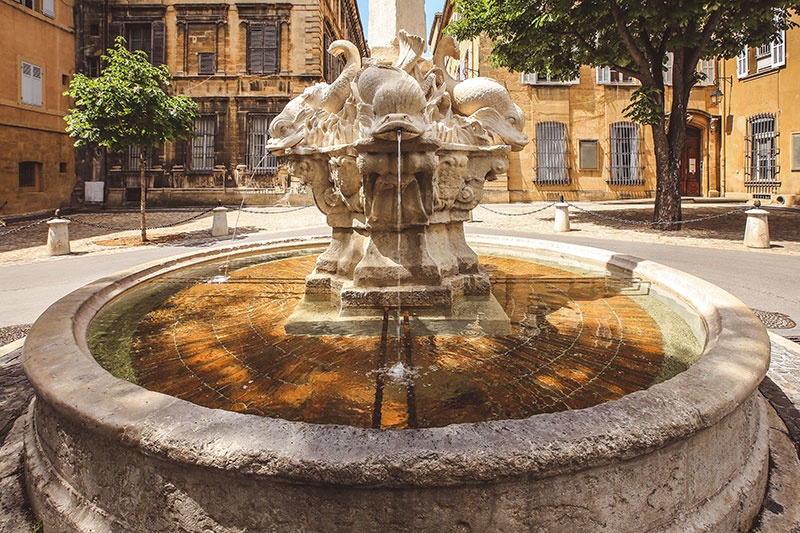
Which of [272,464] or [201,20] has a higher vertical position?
[201,20]

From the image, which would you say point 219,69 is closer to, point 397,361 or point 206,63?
point 206,63

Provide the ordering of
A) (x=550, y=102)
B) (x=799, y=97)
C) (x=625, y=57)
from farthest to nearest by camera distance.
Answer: (x=550, y=102) → (x=799, y=97) → (x=625, y=57)

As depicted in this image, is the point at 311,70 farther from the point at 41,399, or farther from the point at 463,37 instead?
the point at 41,399

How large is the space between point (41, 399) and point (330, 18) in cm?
2693

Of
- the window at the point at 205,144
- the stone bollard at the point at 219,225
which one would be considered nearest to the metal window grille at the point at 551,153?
the stone bollard at the point at 219,225

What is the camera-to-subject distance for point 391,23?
16.6 ft

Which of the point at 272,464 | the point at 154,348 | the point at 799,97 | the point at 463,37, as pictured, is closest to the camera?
the point at 272,464

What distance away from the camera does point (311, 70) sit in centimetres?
2269

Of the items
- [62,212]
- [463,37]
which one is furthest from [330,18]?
[62,212]

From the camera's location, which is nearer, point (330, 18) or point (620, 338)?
point (620, 338)

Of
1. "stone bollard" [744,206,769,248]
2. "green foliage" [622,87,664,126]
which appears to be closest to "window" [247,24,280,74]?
"green foliage" [622,87,664,126]

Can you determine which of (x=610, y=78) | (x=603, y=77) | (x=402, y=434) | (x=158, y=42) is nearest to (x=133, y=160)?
(x=158, y=42)

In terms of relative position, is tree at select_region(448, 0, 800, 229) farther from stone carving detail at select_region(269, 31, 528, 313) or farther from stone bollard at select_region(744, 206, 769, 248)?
stone carving detail at select_region(269, 31, 528, 313)

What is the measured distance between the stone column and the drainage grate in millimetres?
4244
